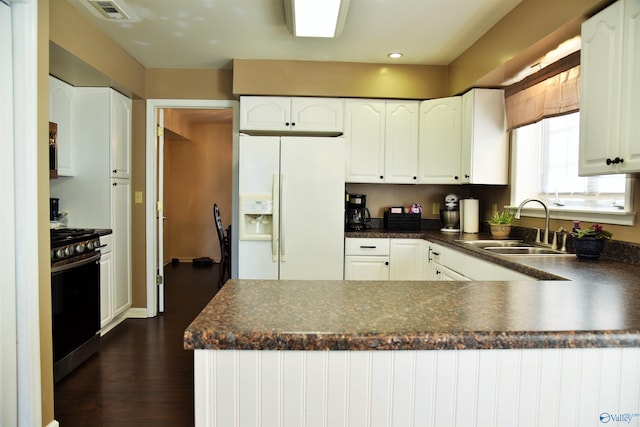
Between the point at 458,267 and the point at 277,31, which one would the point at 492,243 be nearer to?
the point at 458,267

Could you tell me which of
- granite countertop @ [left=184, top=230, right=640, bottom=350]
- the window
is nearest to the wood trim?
the window

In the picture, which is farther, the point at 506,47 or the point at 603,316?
the point at 506,47

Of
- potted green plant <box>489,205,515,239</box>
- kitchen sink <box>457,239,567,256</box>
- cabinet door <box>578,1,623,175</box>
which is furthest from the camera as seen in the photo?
potted green plant <box>489,205,515,239</box>

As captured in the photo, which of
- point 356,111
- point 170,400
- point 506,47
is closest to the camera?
point 170,400

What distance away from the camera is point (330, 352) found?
90 cm

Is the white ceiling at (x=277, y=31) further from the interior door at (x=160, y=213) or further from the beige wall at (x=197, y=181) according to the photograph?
the beige wall at (x=197, y=181)

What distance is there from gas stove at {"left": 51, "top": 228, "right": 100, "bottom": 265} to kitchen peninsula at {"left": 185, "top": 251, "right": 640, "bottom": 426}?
6.45 ft

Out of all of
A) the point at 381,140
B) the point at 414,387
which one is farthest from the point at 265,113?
the point at 414,387

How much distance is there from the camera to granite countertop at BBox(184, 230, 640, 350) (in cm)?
87

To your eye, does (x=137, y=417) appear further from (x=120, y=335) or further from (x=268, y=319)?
(x=268, y=319)

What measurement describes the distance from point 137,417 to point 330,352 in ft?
5.90

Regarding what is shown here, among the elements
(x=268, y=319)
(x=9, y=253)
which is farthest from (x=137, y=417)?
(x=268, y=319)

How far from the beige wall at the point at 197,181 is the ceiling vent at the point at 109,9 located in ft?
14.4

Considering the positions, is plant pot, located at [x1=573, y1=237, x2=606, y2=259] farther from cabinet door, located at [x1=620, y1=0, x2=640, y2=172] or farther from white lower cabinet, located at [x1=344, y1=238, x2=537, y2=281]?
white lower cabinet, located at [x1=344, y1=238, x2=537, y2=281]
